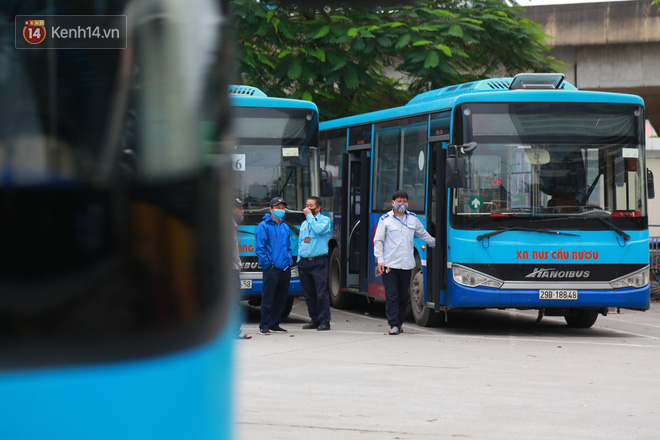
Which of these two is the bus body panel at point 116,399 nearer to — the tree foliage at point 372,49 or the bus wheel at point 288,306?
the bus wheel at point 288,306

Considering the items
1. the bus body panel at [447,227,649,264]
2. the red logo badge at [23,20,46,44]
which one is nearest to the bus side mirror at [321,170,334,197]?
the bus body panel at [447,227,649,264]

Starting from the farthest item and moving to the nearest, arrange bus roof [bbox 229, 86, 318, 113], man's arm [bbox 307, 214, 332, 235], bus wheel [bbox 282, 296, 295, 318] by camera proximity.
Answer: bus wheel [bbox 282, 296, 295, 318] → bus roof [bbox 229, 86, 318, 113] → man's arm [bbox 307, 214, 332, 235]

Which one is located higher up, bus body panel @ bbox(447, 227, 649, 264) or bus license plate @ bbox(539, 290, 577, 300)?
bus body panel @ bbox(447, 227, 649, 264)

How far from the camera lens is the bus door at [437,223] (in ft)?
45.7

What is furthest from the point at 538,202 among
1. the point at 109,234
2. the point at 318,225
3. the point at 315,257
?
the point at 109,234

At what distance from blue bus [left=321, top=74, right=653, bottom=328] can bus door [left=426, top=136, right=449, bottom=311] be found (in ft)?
0.05

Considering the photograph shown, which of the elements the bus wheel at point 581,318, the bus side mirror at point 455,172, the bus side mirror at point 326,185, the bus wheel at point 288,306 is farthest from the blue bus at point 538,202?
the bus wheel at point 288,306

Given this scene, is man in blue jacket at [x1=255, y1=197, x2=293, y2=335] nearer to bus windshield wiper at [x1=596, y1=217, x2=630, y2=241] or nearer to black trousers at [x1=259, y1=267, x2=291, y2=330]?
black trousers at [x1=259, y1=267, x2=291, y2=330]

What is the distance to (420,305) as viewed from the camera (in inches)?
586

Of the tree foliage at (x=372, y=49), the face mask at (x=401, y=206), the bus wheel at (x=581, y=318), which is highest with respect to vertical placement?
the tree foliage at (x=372, y=49)

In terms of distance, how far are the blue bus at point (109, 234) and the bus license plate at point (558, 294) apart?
11409mm

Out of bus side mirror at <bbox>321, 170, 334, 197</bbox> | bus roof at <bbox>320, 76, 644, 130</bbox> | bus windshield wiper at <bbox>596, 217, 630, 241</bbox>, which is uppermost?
bus roof at <bbox>320, 76, 644, 130</bbox>

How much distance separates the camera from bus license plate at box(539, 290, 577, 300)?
1369 centimetres

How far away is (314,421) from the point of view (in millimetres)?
7465
